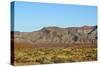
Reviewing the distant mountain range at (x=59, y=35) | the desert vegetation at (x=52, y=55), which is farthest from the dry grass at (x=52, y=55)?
the distant mountain range at (x=59, y=35)

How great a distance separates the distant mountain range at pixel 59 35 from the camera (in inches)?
125

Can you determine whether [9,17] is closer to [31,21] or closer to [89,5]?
[31,21]

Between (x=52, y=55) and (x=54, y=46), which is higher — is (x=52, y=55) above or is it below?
below

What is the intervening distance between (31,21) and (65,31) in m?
0.60

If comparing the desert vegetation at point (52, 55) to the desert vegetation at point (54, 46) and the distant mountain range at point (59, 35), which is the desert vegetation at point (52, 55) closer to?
the desert vegetation at point (54, 46)

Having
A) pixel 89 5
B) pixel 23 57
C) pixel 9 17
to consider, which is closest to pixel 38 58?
pixel 23 57

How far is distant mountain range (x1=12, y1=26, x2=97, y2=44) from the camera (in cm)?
318

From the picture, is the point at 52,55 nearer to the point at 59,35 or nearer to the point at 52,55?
the point at 52,55

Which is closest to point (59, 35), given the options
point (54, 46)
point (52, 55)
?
point (54, 46)

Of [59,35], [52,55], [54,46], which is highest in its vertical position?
[59,35]

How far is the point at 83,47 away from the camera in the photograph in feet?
11.6

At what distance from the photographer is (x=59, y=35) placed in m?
3.38

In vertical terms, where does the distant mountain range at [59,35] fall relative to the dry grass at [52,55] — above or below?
above

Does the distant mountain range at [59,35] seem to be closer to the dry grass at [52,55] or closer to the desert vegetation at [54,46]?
the desert vegetation at [54,46]
